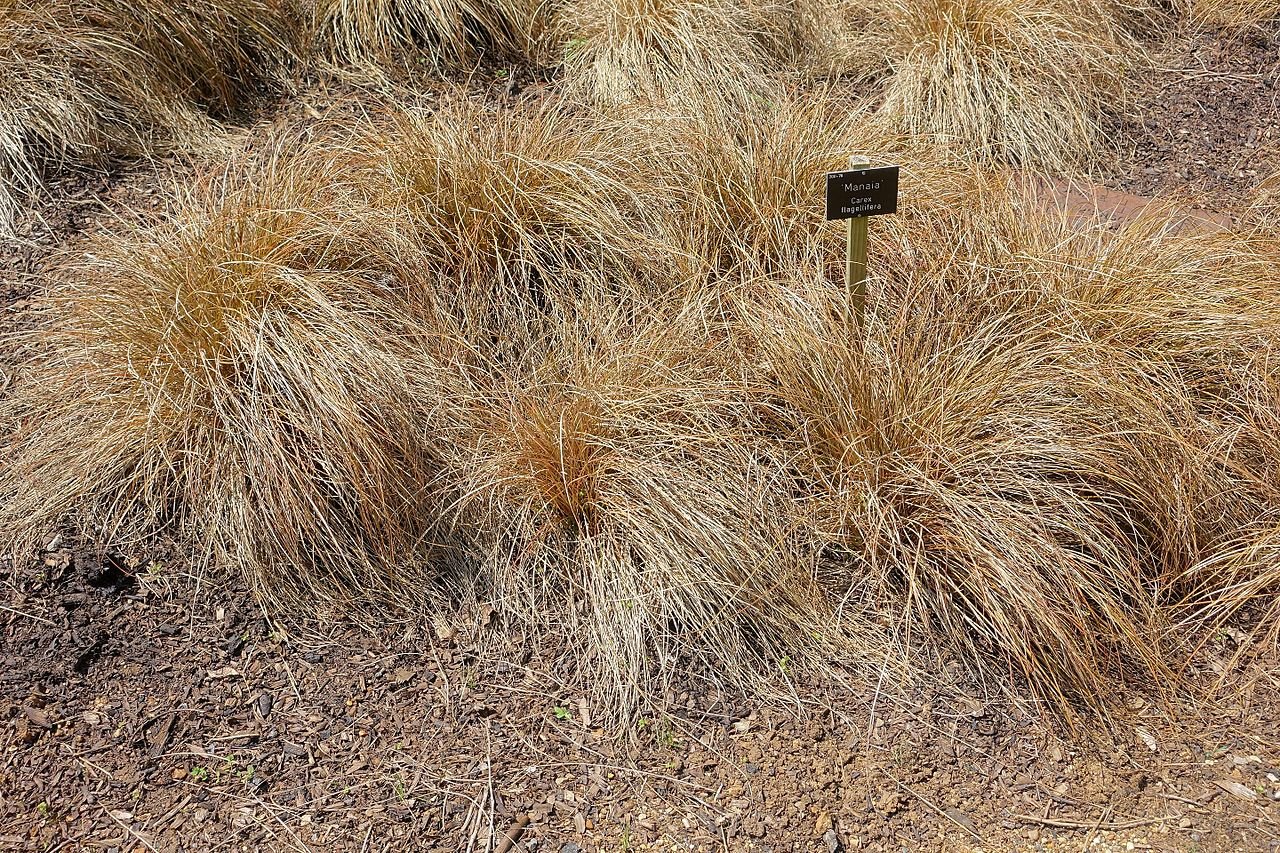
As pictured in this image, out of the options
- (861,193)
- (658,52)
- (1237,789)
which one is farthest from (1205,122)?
(1237,789)

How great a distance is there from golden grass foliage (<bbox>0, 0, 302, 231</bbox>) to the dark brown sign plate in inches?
115

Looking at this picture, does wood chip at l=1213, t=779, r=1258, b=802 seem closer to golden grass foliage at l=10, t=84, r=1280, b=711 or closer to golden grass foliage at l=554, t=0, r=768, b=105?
golden grass foliage at l=10, t=84, r=1280, b=711

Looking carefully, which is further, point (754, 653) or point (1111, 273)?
point (1111, 273)

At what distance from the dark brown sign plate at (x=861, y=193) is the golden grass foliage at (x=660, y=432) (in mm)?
393

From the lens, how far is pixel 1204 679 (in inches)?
121

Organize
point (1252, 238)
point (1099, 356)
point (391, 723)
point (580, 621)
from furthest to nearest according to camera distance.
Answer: point (1252, 238) < point (1099, 356) < point (580, 621) < point (391, 723)

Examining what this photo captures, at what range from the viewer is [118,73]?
4.31 meters

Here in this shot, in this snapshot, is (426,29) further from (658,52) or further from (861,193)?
(861,193)

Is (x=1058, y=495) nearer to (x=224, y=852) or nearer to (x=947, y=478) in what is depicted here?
(x=947, y=478)

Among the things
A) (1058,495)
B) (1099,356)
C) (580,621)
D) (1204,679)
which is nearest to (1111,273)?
(1099,356)

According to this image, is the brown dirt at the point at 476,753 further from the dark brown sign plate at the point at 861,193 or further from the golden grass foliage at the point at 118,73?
the golden grass foliage at the point at 118,73

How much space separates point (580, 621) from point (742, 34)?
11.1ft

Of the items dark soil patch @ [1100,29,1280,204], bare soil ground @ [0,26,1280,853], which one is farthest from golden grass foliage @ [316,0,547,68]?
dark soil patch @ [1100,29,1280,204]

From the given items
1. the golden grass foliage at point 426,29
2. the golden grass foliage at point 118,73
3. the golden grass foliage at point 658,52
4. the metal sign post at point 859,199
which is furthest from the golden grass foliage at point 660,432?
the golden grass foliage at point 426,29
